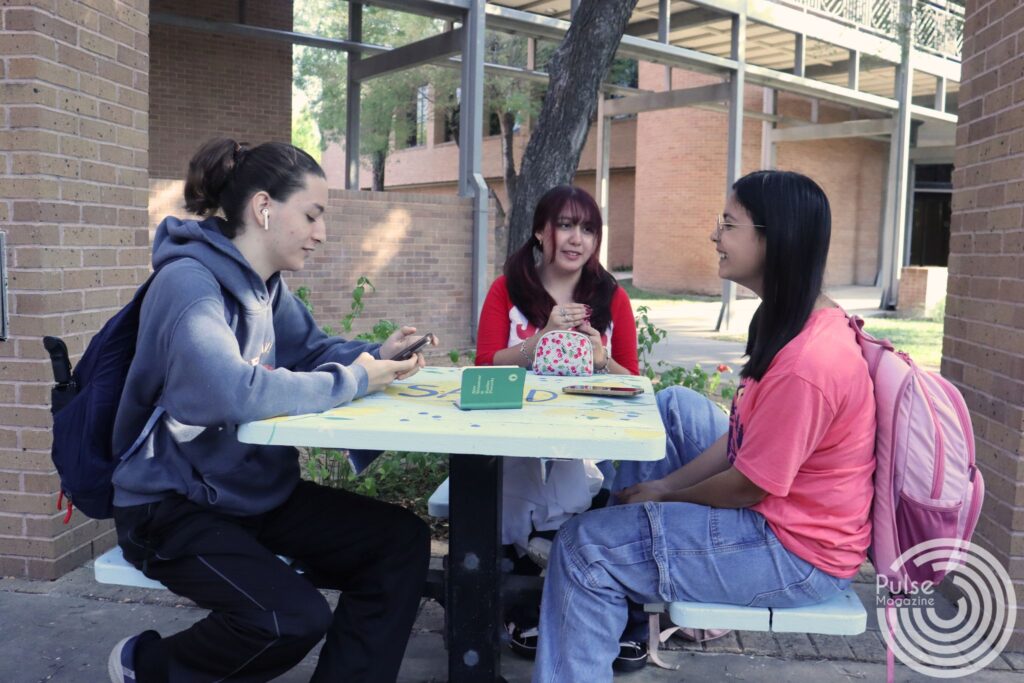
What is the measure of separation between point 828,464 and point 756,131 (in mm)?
20309

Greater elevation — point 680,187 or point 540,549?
point 680,187

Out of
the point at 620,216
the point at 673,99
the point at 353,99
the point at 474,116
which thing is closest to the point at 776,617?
the point at 474,116

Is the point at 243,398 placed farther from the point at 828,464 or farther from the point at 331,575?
the point at 828,464

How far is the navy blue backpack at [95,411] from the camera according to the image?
227 centimetres

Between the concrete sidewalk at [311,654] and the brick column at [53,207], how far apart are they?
0.88 ft

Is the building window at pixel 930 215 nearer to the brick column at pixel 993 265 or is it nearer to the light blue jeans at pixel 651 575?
the brick column at pixel 993 265

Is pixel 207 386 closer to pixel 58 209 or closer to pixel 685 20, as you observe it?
pixel 58 209

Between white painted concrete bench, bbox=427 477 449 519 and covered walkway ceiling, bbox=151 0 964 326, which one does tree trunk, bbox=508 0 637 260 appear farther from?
covered walkway ceiling, bbox=151 0 964 326

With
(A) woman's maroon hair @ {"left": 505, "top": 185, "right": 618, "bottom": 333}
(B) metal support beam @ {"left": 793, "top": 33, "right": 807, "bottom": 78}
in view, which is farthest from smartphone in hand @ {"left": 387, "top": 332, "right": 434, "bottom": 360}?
(B) metal support beam @ {"left": 793, "top": 33, "right": 807, "bottom": 78}

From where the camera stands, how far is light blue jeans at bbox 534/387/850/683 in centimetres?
220

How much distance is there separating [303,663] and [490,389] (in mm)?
1300

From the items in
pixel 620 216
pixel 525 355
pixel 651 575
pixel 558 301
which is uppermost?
pixel 620 216

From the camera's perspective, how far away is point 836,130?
727 inches

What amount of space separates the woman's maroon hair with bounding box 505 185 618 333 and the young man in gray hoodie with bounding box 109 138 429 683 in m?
0.95
